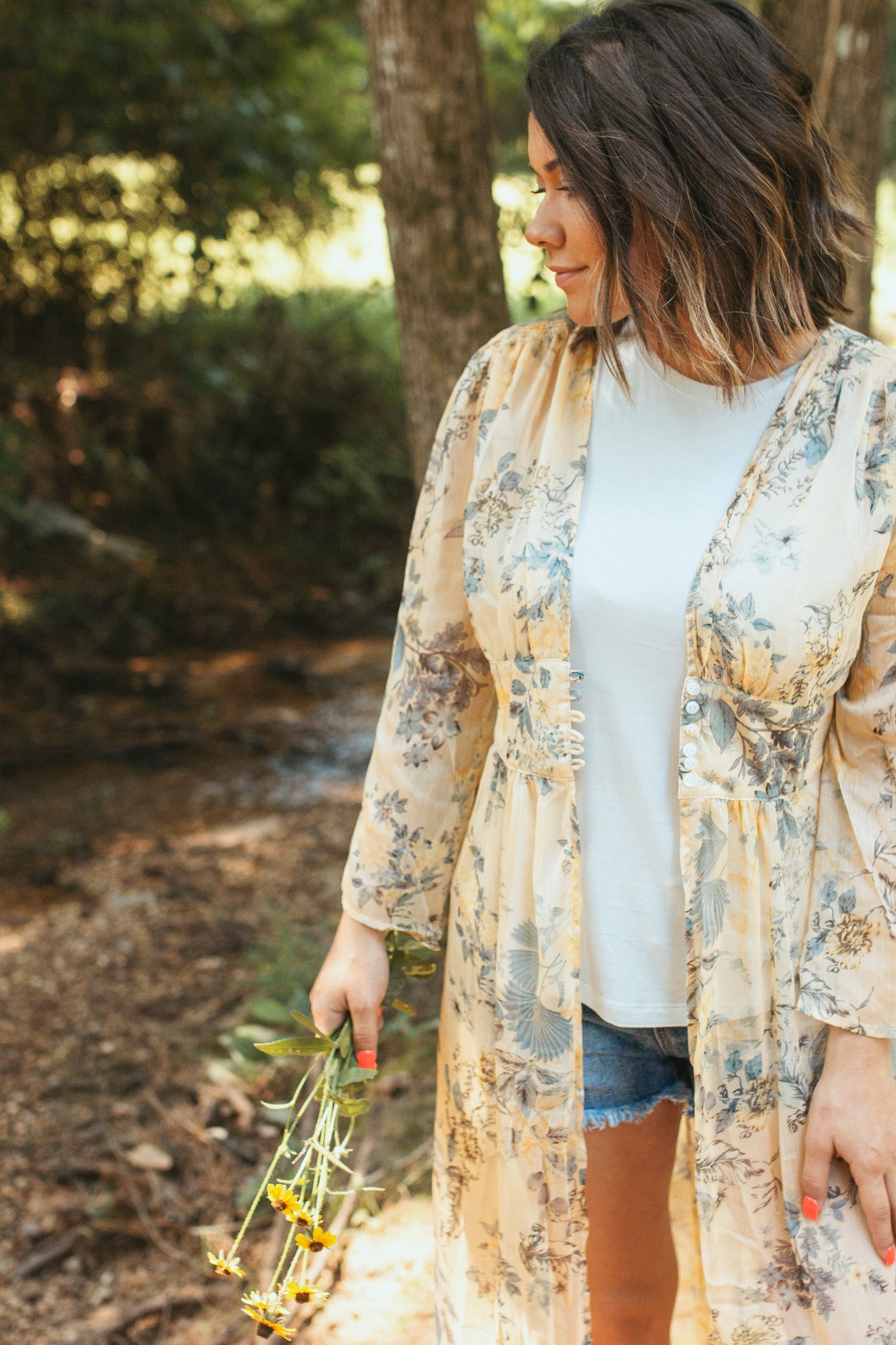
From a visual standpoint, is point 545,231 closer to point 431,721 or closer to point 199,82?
point 431,721

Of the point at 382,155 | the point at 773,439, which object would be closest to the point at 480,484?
the point at 773,439

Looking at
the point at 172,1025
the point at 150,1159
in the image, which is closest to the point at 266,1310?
the point at 150,1159

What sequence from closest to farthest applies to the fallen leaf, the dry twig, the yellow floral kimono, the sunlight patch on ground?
1. the yellow floral kimono
2. the dry twig
3. the fallen leaf
4. the sunlight patch on ground

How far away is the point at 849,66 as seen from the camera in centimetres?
204

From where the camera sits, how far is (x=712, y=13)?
117cm

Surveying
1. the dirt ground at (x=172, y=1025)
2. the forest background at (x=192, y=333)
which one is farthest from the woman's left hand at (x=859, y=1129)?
the forest background at (x=192, y=333)

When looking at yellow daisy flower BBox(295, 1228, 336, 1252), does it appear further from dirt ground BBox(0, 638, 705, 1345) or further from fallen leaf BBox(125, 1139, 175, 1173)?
fallen leaf BBox(125, 1139, 175, 1173)

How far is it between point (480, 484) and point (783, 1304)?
0.96m

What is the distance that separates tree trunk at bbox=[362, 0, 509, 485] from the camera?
2.00m

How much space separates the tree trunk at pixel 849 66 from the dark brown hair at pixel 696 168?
0.88 m

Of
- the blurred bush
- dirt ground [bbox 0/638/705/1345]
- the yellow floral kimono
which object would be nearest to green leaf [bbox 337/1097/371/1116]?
the yellow floral kimono

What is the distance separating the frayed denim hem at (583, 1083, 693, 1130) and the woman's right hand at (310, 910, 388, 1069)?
0.87 ft

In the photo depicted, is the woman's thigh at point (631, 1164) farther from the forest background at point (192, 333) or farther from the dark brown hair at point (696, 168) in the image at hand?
the forest background at point (192, 333)

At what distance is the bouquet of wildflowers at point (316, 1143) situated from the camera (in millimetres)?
1167
